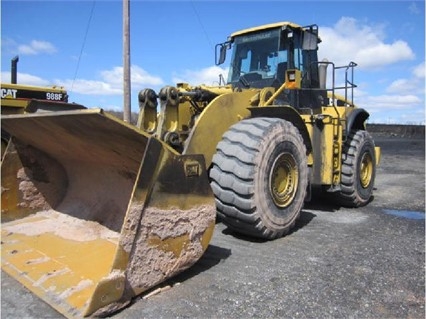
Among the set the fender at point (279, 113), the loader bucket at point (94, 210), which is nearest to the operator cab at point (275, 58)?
the fender at point (279, 113)

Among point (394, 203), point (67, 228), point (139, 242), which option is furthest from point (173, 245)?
point (394, 203)

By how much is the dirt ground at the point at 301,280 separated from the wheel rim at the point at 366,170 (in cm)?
161

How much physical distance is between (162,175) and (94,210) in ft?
4.84

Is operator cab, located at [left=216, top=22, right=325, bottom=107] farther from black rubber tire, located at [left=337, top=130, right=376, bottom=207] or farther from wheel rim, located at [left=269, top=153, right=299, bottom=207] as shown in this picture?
wheel rim, located at [left=269, top=153, right=299, bottom=207]

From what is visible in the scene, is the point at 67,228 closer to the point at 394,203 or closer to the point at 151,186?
the point at 151,186

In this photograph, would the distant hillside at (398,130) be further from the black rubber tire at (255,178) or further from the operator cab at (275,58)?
the black rubber tire at (255,178)

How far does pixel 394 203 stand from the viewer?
7426 millimetres

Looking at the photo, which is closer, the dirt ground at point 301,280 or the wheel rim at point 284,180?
the dirt ground at point 301,280

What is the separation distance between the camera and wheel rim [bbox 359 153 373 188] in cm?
727

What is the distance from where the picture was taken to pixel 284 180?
4938mm

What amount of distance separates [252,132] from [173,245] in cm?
161

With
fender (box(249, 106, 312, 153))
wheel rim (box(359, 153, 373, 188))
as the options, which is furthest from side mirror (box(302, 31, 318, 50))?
wheel rim (box(359, 153, 373, 188))

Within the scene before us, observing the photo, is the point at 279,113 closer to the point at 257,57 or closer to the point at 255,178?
the point at 255,178

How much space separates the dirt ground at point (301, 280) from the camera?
3062mm
